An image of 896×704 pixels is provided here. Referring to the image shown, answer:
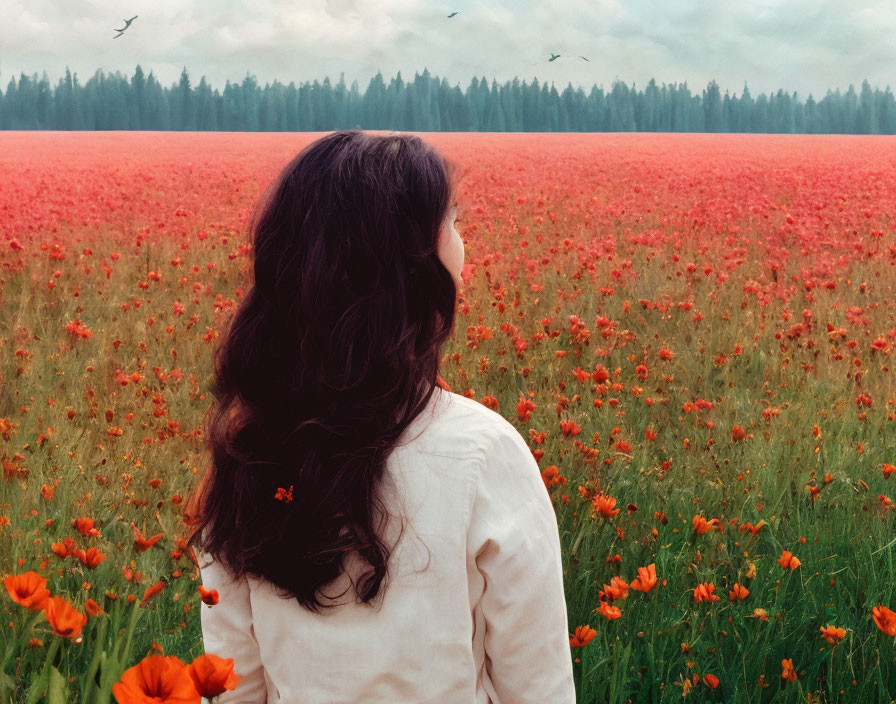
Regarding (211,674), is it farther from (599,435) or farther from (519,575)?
(599,435)

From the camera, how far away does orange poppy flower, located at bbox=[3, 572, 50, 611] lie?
1.32 m

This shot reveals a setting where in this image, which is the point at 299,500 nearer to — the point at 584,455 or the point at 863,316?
the point at 584,455

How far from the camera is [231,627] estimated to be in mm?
1379

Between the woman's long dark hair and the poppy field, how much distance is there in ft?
0.50

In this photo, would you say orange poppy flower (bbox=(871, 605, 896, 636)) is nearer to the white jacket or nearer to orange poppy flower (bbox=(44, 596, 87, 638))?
the white jacket

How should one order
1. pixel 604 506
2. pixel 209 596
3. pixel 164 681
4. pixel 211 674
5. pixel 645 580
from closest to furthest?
pixel 164 681
pixel 211 674
pixel 209 596
pixel 645 580
pixel 604 506

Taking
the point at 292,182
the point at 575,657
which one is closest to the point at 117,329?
the point at 575,657

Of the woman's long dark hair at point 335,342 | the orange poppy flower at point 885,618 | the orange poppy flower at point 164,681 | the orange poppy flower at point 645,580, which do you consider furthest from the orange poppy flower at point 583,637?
the orange poppy flower at point 164,681

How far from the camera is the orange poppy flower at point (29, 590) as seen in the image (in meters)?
1.32

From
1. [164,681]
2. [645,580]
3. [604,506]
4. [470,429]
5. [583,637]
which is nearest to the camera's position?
[164,681]

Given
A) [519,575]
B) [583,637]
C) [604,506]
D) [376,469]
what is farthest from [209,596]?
[604,506]

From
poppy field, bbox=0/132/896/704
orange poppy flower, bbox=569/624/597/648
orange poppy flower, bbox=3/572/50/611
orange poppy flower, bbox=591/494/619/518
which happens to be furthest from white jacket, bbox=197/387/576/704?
orange poppy flower, bbox=591/494/619/518

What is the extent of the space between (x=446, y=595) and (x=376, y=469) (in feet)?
0.63

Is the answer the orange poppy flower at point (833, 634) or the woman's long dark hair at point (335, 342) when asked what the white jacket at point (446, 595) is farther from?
the orange poppy flower at point (833, 634)
